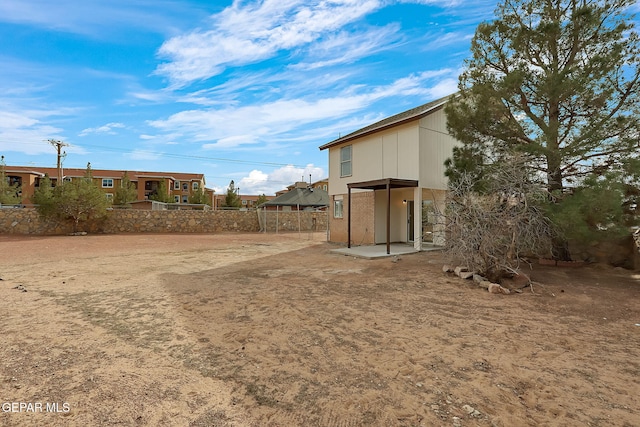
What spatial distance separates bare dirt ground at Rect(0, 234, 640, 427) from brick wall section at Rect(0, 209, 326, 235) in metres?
17.6

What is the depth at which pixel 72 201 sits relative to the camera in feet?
66.8

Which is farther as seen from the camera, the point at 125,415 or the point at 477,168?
the point at 477,168

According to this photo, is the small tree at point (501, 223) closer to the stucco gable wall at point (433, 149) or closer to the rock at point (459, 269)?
the rock at point (459, 269)

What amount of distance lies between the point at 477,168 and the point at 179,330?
27.1 ft

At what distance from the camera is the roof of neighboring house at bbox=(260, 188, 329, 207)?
31039mm

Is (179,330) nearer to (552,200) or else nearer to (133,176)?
(552,200)

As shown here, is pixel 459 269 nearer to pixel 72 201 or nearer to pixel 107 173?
pixel 72 201

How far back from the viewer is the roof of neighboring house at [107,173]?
4749cm

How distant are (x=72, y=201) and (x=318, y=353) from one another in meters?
23.0

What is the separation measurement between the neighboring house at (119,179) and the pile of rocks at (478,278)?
157 ft

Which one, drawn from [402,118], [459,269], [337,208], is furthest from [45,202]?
[459,269]

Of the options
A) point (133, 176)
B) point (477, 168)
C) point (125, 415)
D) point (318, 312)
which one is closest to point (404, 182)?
point (477, 168)

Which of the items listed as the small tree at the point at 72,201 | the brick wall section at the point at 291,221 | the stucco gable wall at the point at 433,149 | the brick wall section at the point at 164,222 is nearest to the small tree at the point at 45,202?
the small tree at the point at 72,201

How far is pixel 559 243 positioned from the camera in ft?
29.1
